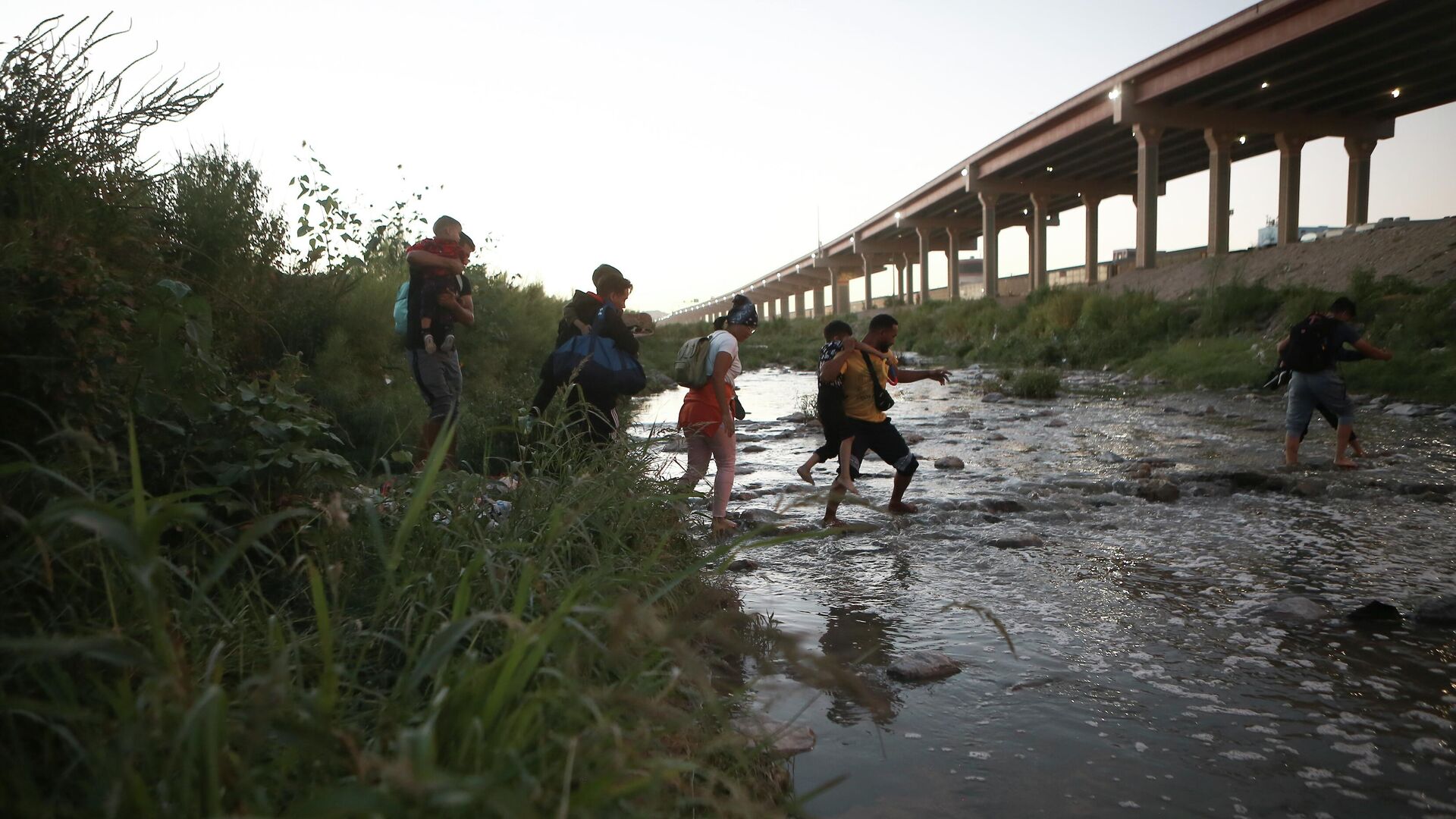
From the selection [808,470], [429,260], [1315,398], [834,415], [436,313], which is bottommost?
[808,470]

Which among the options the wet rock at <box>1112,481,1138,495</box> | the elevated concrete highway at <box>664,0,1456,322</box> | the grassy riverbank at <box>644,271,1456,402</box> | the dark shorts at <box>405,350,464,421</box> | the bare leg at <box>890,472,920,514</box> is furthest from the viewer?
the elevated concrete highway at <box>664,0,1456,322</box>

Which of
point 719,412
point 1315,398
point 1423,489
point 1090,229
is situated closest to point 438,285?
point 719,412

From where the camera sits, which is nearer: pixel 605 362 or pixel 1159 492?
pixel 605 362

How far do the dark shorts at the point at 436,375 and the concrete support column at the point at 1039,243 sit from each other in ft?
134

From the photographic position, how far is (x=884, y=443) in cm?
743

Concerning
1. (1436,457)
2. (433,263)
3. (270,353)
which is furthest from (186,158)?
(1436,457)

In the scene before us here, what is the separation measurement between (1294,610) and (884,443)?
338 cm

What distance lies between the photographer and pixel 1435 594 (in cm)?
472

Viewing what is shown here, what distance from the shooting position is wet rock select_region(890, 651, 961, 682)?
380 centimetres

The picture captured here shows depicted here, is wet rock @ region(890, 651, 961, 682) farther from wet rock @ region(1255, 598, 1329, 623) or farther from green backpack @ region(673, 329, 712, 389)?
green backpack @ region(673, 329, 712, 389)

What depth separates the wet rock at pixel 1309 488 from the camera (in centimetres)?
762

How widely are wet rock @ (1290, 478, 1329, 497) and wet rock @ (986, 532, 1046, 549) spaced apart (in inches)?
116

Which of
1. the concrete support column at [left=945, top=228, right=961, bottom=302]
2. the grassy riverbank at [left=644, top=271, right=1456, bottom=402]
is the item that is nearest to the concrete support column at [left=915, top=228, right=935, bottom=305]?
the concrete support column at [left=945, top=228, right=961, bottom=302]

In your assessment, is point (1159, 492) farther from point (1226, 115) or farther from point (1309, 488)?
point (1226, 115)
